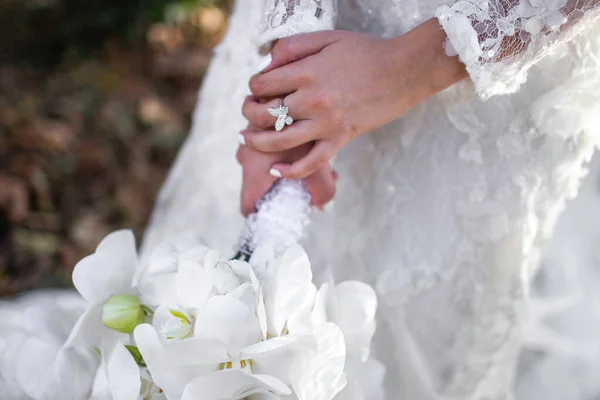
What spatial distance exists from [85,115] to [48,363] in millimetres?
1779

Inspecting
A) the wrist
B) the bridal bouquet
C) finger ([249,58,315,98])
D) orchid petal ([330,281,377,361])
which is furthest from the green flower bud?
the wrist

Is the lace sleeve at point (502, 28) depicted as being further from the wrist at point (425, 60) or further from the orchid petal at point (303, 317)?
the orchid petal at point (303, 317)

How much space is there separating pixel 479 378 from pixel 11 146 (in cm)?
176

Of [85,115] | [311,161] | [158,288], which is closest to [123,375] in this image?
[158,288]

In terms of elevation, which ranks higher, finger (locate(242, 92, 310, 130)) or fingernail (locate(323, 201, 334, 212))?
finger (locate(242, 92, 310, 130))

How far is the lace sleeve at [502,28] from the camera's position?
0.71m

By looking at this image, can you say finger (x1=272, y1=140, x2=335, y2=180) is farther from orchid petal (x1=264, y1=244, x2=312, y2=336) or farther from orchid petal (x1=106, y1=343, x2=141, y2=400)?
orchid petal (x1=106, y1=343, x2=141, y2=400)

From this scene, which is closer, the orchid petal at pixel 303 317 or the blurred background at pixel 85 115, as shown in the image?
the orchid petal at pixel 303 317

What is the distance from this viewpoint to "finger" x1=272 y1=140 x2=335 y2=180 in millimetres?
782

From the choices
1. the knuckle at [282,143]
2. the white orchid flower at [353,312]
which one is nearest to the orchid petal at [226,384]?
the white orchid flower at [353,312]

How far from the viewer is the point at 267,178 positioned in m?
0.84

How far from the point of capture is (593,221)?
183cm

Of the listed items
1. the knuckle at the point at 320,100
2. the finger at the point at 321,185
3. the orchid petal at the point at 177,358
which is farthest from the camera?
the finger at the point at 321,185

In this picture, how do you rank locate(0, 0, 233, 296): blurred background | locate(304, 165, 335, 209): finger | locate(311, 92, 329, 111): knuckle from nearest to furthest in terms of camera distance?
1. locate(311, 92, 329, 111): knuckle
2. locate(304, 165, 335, 209): finger
3. locate(0, 0, 233, 296): blurred background
